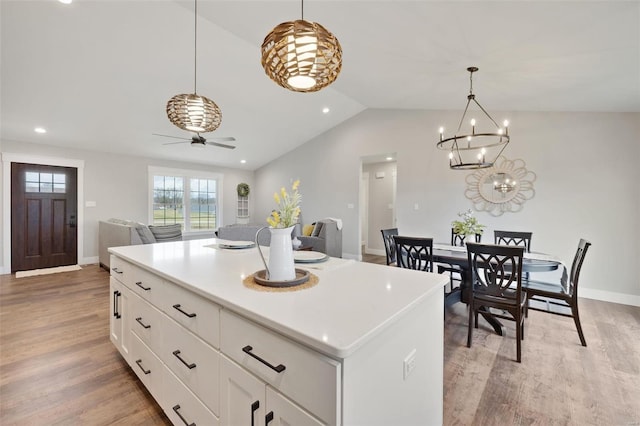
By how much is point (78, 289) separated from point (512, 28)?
594cm

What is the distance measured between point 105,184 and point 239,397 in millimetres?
→ 6683

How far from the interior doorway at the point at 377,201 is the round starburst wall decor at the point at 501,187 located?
7.99ft

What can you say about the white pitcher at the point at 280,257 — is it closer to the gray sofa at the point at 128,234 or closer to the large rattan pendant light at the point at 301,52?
the large rattan pendant light at the point at 301,52

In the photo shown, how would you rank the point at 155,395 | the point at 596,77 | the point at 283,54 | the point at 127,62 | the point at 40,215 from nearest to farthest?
the point at 283,54 → the point at 155,395 → the point at 596,77 → the point at 127,62 → the point at 40,215

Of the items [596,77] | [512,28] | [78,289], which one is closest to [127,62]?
[78,289]

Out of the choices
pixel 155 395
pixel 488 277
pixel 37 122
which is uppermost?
pixel 37 122

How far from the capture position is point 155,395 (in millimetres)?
1526

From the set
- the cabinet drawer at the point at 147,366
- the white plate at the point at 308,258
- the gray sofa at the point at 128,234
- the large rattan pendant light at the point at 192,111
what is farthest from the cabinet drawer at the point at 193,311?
the gray sofa at the point at 128,234

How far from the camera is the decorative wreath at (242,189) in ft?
27.3

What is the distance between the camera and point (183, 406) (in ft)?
4.22

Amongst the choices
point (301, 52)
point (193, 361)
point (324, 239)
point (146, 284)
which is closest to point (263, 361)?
point (193, 361)

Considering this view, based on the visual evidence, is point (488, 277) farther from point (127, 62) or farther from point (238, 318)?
point (127, 62)

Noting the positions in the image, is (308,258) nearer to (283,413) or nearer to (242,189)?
(283,413)

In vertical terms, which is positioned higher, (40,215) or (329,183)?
(329,183)
